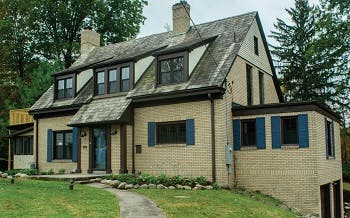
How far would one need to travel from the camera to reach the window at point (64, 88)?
24608mm

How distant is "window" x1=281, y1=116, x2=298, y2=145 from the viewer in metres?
17.8

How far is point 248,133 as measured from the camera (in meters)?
19.1

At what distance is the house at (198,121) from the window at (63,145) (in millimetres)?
57

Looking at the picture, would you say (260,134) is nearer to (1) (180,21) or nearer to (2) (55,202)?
(1) (180,21)

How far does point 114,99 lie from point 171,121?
372 cm

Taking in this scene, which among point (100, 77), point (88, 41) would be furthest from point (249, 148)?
point (88, 41)

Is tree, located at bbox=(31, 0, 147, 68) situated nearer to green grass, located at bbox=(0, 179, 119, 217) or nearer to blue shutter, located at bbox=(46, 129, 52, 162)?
blue shutter, located at bbox=(46, 129, 52, 162)

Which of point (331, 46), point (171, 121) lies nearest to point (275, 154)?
point (171, 121)

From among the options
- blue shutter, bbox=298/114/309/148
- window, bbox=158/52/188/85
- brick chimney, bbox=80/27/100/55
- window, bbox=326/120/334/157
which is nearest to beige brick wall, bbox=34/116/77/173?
window, bbox=158/52/188/85

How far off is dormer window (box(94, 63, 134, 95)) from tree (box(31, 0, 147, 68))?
61.5 ft

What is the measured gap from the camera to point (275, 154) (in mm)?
17969

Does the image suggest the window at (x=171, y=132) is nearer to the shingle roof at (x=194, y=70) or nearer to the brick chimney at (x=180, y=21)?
the shingle roof at (x=194, y=70)

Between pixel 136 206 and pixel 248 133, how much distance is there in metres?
8.53

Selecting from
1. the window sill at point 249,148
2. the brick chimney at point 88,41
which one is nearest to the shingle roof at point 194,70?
the window sill at point 249,148
